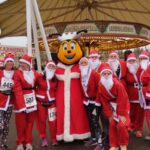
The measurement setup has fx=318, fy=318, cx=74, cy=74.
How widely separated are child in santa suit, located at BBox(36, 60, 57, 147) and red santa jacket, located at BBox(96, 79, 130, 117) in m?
0.96

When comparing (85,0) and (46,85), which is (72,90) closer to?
(46,85)

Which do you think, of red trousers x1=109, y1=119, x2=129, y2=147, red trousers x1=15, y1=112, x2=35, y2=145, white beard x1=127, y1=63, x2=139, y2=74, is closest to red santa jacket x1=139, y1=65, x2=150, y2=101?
white beard x1=127, y1=63, x2=139, y2=74

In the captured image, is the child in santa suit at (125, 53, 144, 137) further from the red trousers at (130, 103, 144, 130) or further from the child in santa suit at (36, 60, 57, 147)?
the child in santa suit at (36, 60, 57, 147)

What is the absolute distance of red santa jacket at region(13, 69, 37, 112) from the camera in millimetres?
5109

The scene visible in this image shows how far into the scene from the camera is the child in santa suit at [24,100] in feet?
16.9

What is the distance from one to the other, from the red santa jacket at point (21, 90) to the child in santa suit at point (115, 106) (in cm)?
118

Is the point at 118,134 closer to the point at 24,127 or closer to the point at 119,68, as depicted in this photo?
the point at 119,68

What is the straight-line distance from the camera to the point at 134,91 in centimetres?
595

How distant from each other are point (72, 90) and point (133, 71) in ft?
3.83

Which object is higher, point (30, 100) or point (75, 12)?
point (75, 12)

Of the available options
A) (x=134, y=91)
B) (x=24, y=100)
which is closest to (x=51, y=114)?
(x=24, y=100)

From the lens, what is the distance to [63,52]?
19.2 feet

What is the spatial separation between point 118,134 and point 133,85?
1.37 m

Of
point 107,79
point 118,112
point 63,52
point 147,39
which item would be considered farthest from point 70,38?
point 147,39
